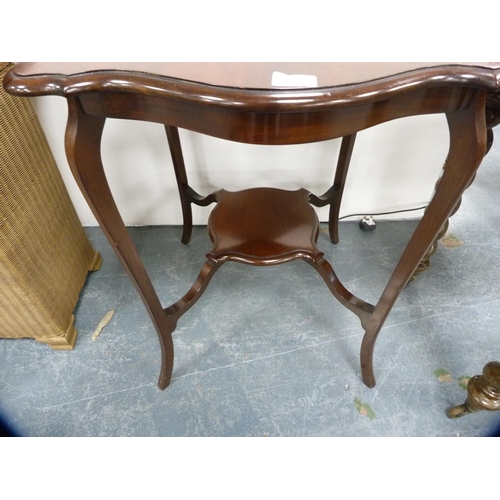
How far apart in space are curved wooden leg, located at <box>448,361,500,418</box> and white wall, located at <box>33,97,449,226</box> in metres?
0.69

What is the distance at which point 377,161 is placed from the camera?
1.12 meters

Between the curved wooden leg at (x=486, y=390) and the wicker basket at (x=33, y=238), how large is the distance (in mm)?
976

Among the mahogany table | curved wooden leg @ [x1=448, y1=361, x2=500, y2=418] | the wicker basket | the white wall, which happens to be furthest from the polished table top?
the white wall

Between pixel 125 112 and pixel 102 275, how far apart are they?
2.65 feet

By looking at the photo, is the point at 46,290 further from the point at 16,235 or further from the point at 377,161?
the point at 377,161

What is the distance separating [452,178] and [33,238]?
849 mm

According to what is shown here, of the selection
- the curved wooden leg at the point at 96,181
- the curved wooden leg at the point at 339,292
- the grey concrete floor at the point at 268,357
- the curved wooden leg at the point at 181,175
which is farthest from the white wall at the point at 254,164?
the curved wooden leg at the point at 96,181

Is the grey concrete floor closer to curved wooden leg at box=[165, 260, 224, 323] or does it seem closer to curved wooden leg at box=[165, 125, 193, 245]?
curved wooden leg at box=[165, 125, 193, 245]

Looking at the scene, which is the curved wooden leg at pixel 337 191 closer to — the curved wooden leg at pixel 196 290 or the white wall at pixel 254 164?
the white wall at pixel 254 164

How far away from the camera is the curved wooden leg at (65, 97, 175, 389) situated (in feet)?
1.42

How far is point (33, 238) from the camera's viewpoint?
2.59 feet

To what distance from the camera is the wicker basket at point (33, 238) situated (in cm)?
71
